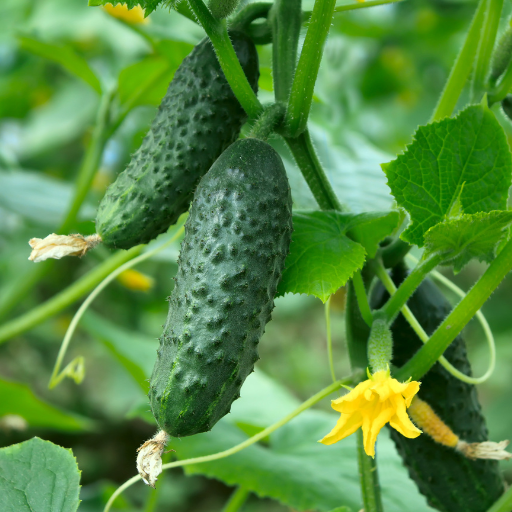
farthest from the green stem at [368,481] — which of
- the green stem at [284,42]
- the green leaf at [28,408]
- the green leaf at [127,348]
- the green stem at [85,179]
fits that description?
the green leaf at [28,408]

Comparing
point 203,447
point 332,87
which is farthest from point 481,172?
point 332,87

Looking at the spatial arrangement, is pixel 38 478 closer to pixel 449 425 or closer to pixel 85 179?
pixel 449 425

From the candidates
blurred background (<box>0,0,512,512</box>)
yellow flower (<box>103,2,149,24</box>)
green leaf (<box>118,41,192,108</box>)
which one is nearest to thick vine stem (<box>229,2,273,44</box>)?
green leaf (<box>118,41,192,108</box>)

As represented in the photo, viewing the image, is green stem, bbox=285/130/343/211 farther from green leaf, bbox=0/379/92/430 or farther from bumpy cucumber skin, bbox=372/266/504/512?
green leaf, bbox=0/379/92/430

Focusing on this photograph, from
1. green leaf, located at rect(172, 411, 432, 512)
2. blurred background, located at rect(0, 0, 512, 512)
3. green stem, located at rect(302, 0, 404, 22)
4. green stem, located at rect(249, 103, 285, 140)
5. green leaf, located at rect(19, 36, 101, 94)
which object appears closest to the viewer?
green stem, located at rect(249, 103, 285, 140)

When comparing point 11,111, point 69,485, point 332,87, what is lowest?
point 69,485

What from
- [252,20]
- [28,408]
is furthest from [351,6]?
[28,408]

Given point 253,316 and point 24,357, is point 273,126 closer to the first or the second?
point 253,316
